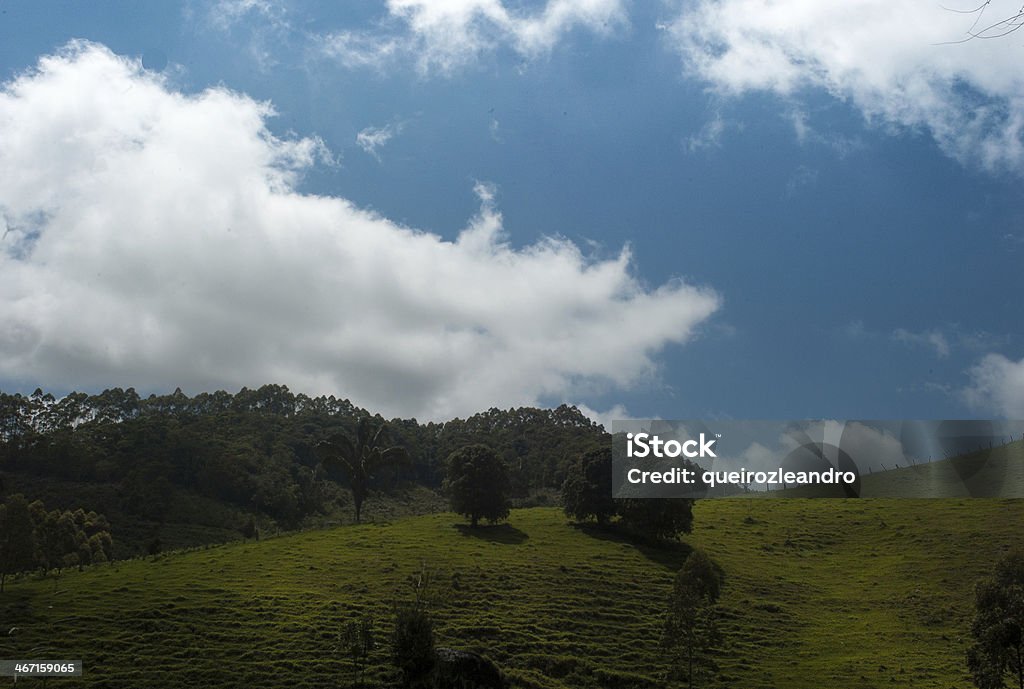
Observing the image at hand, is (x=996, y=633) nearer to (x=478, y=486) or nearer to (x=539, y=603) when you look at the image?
(x=539, y=603)

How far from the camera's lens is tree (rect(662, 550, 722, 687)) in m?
56.9

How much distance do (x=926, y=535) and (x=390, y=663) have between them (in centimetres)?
6187

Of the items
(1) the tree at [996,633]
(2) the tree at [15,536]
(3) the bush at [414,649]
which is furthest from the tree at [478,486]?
(1) the tree at [996,633]

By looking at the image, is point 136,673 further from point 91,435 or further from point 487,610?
point 91,435

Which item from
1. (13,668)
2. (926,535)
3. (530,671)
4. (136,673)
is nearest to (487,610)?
(530,671)

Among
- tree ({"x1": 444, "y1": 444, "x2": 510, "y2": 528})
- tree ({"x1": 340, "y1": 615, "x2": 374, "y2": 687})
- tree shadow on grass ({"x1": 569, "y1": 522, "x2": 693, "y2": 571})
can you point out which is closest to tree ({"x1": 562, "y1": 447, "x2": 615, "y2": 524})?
tree shadow on grass ({"x1": 569, "y1": 522, "x2": 693, "y2": 571})

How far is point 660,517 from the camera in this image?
85.9m

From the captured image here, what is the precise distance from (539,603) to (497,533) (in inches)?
827

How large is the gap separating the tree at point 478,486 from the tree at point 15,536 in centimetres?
4082

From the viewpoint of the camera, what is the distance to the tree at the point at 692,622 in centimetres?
5694

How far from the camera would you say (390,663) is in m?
55.1

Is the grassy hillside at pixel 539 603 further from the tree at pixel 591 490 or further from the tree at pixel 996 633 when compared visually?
the tree at pixel 996 633

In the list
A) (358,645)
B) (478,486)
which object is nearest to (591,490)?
(478,486)

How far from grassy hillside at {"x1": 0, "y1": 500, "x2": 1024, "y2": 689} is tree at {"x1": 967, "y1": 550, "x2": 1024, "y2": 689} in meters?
7.05
